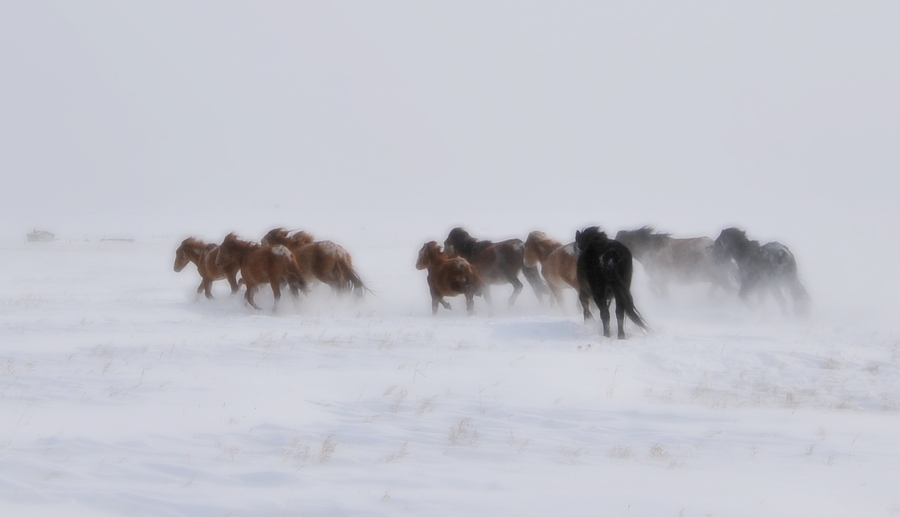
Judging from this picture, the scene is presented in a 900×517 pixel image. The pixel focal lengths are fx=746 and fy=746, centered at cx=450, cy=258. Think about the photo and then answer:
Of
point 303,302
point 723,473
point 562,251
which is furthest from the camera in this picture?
point 303,302

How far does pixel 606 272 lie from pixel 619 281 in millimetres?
221

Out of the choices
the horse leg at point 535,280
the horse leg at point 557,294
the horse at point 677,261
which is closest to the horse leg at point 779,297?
the horse at point 677,261

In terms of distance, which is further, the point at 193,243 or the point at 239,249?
the point at 193,243

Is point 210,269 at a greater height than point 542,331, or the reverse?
point 210,269

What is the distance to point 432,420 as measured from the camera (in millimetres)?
5914

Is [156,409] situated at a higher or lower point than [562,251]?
lower

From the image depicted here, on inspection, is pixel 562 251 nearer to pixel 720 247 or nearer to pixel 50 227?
→ pixel 720 247

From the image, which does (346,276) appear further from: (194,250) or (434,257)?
(194,250)

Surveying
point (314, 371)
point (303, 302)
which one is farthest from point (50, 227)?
point (314, 371)

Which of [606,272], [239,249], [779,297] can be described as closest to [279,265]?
[239,249]

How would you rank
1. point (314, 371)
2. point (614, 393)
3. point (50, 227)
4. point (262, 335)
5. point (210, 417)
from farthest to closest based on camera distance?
point (50, 227) < point (262, 335) < point (314, 371) < point (614, 393) < point (210, 417)

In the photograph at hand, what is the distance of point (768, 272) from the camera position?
1379 centimetres

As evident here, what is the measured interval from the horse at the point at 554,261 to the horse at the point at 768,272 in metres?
3.47

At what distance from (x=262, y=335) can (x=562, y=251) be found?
5471 millimetres
